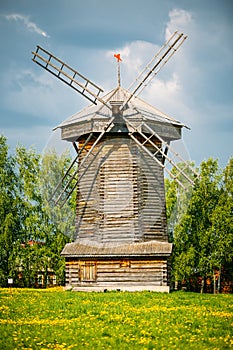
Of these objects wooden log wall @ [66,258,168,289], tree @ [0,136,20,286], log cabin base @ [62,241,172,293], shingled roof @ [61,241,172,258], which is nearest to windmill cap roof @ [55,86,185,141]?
shingled roof @ [61,241,172,258]

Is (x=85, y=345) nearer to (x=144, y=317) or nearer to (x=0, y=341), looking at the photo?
(x=0, y=341)

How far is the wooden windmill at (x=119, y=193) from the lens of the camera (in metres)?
28.1

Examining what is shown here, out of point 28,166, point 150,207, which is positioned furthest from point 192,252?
point 28,166

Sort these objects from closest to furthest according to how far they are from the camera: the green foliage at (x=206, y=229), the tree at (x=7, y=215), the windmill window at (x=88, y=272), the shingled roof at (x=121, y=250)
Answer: the shingled roof at (x=121, y=250) → the windmill window at (x=88, y=272) → the green foliage at (x=206, y=229) → the tree at (x=7, y=215)

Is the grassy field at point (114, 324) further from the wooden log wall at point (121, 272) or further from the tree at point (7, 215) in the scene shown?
the tree at point (7, 215)

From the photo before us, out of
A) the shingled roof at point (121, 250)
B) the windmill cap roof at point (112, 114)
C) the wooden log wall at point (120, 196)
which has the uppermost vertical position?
the windmill cap roof at point (112, 114)

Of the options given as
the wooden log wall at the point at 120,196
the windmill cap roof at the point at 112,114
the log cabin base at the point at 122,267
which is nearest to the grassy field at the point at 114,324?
the log cabin base at the point at 122,267

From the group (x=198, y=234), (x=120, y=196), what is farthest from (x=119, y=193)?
(x=198, y=234)

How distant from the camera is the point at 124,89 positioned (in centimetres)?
3119

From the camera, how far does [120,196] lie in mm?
28500

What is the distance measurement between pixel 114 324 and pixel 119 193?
13.9 metres

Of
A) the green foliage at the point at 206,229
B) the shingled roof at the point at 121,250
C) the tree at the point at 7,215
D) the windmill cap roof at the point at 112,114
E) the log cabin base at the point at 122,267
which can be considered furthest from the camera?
the tree at the point at 7,215

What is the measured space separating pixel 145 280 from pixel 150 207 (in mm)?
3779

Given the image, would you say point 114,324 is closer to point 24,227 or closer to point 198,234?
point 198,234
